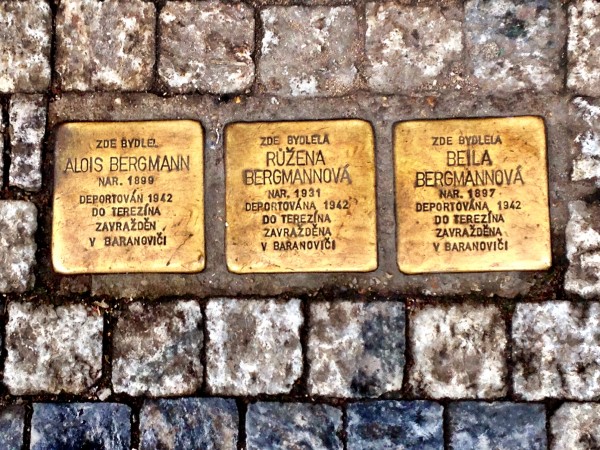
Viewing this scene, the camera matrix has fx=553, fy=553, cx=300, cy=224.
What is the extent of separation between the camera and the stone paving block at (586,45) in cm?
219

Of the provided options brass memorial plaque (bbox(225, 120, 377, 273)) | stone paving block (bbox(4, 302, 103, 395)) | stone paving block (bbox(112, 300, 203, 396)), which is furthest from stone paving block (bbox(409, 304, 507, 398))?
stone paving block (bbox(4, 302, 103, 395))

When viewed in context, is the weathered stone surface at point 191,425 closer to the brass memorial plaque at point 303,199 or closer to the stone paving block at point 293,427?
the stone paving block at point 293,427

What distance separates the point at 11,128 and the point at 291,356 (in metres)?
1.49

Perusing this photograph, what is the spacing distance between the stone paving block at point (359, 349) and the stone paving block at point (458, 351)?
77 mm

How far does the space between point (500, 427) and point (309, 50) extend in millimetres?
1692

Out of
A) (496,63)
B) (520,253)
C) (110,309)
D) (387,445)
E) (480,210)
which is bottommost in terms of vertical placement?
(387,445)

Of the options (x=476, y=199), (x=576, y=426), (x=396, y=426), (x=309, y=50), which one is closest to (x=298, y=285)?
(x=396, y=426)

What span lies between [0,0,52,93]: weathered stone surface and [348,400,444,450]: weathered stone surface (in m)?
1.89

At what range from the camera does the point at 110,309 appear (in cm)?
229

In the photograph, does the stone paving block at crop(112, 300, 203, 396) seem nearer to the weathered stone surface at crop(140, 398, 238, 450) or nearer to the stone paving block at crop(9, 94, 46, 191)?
the weathered stone surface at crop(140, 398, 238, 450)

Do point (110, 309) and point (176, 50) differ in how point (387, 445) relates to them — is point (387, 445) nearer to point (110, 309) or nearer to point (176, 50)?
point (110, 309)

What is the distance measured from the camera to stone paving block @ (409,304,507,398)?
7.22 feet

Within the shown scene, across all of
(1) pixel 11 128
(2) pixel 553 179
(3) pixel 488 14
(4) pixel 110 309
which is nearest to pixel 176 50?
(1) pixel 11 128

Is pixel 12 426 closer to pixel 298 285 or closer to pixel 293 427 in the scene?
pixel 293 427
